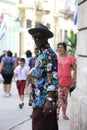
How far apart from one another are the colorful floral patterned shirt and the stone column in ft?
4.66

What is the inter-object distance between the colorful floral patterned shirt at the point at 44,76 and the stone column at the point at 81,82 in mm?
1420

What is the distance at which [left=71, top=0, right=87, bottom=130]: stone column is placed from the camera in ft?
28.2

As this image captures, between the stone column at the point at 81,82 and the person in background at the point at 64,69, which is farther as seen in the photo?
the person in background at the point at 64,69

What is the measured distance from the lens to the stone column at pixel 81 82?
8591 millimetres

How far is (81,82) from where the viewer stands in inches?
360

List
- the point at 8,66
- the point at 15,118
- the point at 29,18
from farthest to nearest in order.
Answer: the point at 29,18 → the point at 8,66 → the point at 15,118

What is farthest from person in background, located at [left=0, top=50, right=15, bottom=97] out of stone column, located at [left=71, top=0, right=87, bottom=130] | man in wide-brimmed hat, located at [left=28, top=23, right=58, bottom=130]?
man in wide-brimmed hat, located at [left=28, top=23, right=58, bottom=130]

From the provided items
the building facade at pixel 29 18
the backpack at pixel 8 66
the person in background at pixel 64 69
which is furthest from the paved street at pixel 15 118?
the building facade at pixel 29 18

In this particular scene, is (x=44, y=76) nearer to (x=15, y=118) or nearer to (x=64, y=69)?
(x=64, y=69)

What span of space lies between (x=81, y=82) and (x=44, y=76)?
207 cm

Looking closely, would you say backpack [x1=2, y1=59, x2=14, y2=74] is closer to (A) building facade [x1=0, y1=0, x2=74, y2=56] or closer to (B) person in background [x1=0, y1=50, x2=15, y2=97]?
(B) person in background [x1=0, y1=50, x2=15, y2=97]

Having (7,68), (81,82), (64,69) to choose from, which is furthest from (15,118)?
(7,68)

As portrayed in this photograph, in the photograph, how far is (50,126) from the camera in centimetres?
723

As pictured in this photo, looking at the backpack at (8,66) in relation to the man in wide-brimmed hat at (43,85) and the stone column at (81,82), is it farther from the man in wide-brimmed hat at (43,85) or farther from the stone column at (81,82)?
the man in wide-brimmed hat at (43,85)
